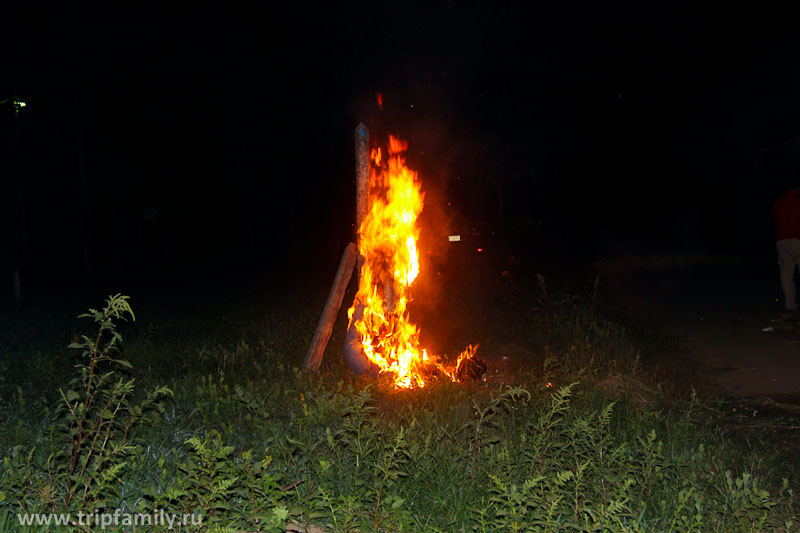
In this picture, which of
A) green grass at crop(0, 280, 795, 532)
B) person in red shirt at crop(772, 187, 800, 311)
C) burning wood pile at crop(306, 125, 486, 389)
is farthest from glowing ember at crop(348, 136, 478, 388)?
person in red shirt at crop(772, 187, 800, 311)

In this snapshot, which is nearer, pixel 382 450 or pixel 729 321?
pixel 382 450

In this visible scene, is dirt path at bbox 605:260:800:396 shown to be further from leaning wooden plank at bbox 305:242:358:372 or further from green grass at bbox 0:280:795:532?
leaning wooden plank at bbox 305:242:358:372

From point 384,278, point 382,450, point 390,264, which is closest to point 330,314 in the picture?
point 384,278

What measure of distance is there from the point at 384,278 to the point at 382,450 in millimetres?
3099

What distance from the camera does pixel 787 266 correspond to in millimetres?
11633

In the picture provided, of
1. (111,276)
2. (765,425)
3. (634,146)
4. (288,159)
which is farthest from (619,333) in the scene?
(634,146)

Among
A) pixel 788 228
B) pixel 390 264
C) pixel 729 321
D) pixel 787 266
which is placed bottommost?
pixel 729 321

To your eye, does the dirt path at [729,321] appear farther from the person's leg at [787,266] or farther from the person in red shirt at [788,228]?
the person in red shirt at [788,228]

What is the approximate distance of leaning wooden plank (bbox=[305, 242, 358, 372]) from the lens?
24.2ft

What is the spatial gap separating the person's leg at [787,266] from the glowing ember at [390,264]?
682 centimetres

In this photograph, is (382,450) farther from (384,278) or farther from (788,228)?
(788,228)

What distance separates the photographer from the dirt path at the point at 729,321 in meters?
7.99

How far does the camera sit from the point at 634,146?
4250 centimetres

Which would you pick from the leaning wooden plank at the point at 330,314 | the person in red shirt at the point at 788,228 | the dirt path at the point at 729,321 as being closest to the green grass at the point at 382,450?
the leaning wooden plank at the point at 330,314
